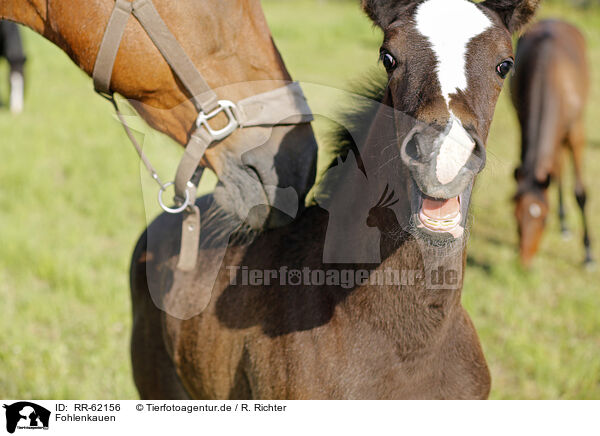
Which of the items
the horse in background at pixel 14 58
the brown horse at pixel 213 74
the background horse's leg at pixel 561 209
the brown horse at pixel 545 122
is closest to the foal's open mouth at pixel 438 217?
the brown horse at pixel 213 74

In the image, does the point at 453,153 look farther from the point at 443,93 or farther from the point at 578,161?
the point at 578,161

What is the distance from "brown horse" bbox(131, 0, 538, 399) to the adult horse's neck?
0.42 metres

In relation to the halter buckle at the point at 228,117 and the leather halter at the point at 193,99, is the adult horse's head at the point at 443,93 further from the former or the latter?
the halter buckle at the point at 228,117

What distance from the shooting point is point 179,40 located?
1.88 meters

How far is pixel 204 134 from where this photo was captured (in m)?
1.88

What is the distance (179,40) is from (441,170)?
3.47ft

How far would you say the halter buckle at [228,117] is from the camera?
1.87 meters

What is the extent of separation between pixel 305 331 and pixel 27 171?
210 inches

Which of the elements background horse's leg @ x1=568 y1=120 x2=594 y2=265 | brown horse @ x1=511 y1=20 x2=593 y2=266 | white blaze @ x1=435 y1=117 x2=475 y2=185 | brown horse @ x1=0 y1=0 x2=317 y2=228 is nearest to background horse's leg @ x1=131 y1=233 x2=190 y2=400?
brown horse @ x1=0 y1=0 x2=317 y2=228

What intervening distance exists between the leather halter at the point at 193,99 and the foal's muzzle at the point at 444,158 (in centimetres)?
66

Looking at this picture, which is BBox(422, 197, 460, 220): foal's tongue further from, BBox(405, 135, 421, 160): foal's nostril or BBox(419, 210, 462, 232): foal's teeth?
BBox(405, 135, 421, 160): foal's nostril

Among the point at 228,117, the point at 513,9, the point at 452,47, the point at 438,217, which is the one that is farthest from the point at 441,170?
the point at 228,117
